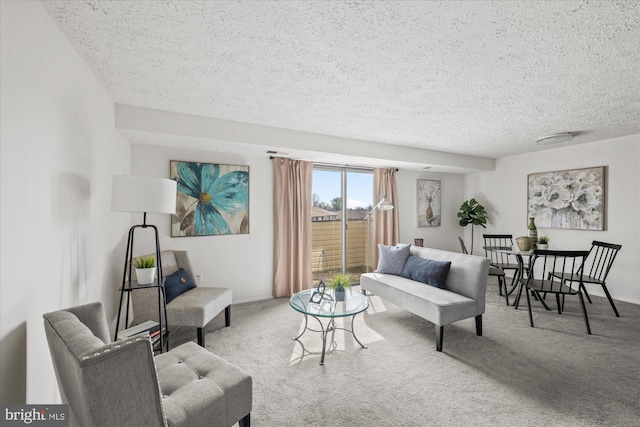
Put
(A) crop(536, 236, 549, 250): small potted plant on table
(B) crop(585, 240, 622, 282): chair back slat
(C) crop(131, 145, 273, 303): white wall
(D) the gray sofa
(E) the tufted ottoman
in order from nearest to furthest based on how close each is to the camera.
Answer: (E) the tufted ottoman < (D) the gray sofa < (B) crop(585, 240, 622, 282): chair back slat < (C) crop(131, 145, 273, 303): white wall < (A) crop(536, 236, 549, 250): small potted plant on table

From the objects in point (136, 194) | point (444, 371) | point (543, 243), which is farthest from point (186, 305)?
point (543, 243)

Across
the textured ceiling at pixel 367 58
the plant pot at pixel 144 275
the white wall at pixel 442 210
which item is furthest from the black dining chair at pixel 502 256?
the plant pot at pixel 144 275

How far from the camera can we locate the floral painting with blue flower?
12.3ft

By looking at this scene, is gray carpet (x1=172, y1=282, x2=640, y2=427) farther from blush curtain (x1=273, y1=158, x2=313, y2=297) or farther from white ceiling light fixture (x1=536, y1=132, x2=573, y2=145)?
white ceiling light fixture (x1=536, y1=132, x2=573, y2=145)

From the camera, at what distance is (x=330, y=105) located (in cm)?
280

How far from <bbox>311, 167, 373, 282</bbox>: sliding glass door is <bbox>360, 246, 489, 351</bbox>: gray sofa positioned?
1515 mm

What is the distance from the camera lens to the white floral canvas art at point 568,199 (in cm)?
433

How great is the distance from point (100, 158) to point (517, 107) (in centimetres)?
397

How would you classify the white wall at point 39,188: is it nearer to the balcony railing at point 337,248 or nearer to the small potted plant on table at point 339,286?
the small potted plant on table at point 339,286

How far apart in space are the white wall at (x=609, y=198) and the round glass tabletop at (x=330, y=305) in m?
4.15

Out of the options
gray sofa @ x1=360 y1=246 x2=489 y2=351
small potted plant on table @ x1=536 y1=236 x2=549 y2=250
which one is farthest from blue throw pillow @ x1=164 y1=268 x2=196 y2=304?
small potted plant on table @ x1=536 y1=236 x2=549 y2=250

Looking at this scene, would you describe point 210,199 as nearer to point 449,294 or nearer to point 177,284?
point 177,284

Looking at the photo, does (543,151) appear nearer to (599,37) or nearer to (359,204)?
(359,204)

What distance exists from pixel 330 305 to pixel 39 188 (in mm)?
2293
